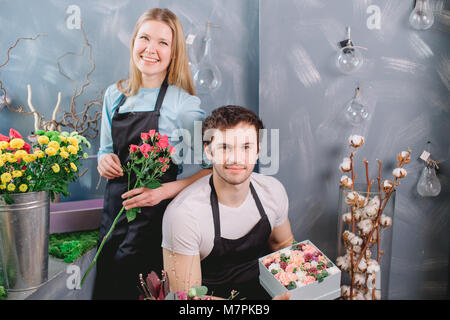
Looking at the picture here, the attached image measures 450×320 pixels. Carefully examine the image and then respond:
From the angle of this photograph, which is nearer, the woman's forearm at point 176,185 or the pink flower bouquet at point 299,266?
the pink flower bouquet at point 299,266

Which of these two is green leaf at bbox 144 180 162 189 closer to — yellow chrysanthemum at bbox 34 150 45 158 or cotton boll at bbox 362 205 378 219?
yellow chrysanthemum at bbox 34 150 45 158

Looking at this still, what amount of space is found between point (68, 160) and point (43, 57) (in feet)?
1.75

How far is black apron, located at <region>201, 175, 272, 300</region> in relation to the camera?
125 cm

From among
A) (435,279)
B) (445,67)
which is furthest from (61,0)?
(435,279)

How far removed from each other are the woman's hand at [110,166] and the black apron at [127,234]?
2 cm

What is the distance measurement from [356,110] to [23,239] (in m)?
1.39

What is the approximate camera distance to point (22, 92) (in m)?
1.36

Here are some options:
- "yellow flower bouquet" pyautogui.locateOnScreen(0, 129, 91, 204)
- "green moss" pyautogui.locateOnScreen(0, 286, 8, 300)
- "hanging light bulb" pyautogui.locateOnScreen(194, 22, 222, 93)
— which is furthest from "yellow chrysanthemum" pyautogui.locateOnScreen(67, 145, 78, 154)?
"hanging light bulb" pyautogui.locateOnScreen(194, 22, 222, 93)

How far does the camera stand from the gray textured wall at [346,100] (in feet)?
4.94

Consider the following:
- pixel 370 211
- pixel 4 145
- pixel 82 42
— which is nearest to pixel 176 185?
pixel 4 145

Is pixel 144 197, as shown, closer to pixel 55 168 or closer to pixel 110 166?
pixel 110 166

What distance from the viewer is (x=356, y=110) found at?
1512mm

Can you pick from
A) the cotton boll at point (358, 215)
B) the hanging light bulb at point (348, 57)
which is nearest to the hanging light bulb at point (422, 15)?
the hanging light bulb at point (348, 57)

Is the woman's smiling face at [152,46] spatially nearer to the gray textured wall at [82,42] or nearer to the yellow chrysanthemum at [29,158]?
the gray textured wall at [82,42]
